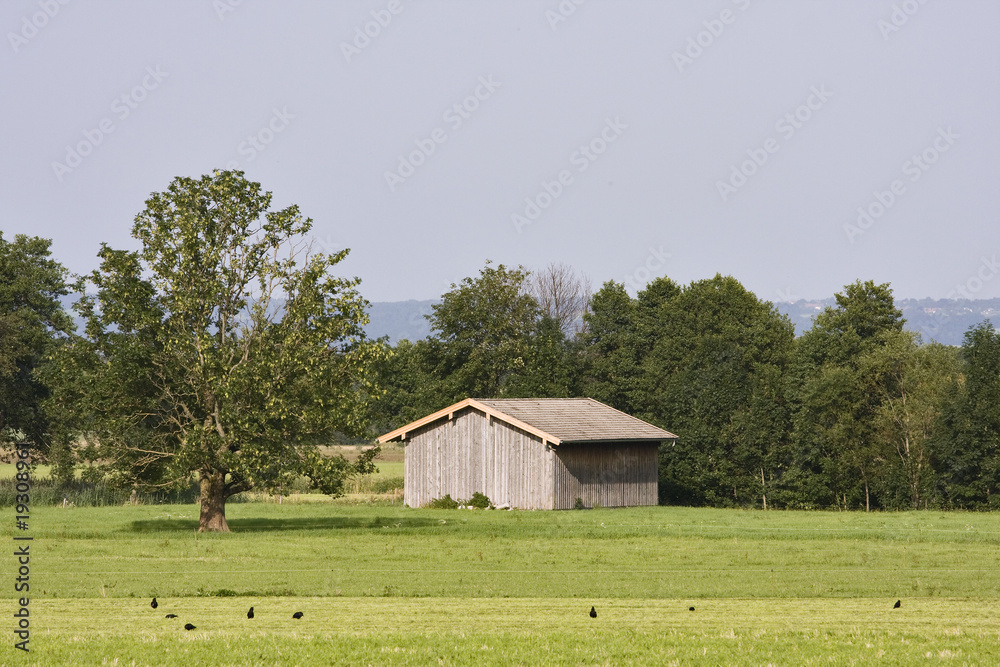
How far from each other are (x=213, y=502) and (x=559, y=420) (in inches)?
789

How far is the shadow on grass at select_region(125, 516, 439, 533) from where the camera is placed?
39250 millimetres

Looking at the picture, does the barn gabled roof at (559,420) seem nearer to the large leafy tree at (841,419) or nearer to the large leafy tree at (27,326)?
the large leafy tree at (841,419)

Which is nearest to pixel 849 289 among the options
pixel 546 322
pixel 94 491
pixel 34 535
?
pixel 546 322

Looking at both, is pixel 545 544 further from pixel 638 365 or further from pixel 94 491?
pixel 638 365

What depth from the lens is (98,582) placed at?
2362 centimetres

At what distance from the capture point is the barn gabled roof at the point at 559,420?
169 feet

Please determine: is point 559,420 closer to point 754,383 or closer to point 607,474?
point 607,474

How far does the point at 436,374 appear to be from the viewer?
75.6 metres

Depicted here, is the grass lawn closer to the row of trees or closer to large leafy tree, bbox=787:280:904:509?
the row of trees

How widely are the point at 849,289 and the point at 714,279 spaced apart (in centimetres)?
1703

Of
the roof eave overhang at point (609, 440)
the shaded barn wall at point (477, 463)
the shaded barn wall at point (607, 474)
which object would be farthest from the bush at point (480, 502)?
the roof eave overhang at point (609, 440)

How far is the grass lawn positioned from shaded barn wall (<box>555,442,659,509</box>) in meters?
8.82

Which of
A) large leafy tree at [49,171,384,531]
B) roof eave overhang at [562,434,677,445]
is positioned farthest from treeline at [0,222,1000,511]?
roof eave overhang at [562,434,677,445]

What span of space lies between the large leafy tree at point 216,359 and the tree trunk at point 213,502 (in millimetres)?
43
